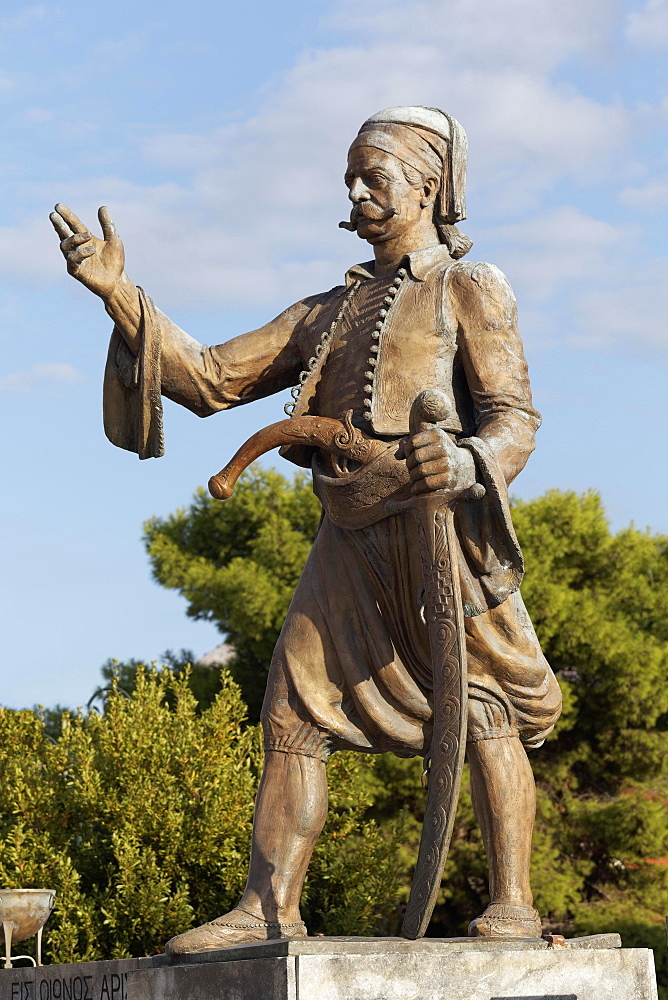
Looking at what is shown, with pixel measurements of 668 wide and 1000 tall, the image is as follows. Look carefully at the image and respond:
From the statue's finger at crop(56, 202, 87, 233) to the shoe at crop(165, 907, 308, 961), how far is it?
7.58 feet

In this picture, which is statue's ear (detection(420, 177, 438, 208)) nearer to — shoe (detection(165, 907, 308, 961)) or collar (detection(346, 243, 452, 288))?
collar (detection(346, 243, 452, 288))

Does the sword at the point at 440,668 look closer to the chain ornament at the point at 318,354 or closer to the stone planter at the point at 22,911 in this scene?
the chain ornament at the point at 318,354

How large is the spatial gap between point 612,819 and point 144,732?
22.0 feet

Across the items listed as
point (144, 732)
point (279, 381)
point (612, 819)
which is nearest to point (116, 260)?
point (279, 381)

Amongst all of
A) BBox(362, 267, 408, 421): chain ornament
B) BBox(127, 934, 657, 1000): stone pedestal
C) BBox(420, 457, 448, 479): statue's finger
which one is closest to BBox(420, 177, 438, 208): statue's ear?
BBox(362, 267, 408, 421): chain ornament

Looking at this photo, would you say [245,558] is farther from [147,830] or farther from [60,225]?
[60,225]

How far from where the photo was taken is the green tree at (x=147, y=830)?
11414 millimetres

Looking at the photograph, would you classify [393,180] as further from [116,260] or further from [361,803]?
[361,803]

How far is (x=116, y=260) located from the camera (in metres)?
4.92

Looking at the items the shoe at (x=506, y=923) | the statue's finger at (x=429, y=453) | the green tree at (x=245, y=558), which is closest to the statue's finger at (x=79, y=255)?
the statue's finger at (x=429, y=453)

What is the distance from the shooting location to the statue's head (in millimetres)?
4969

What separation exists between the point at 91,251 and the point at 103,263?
0.22 ft


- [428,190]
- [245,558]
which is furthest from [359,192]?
[245,558]

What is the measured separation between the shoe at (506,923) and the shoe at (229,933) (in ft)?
1.78
